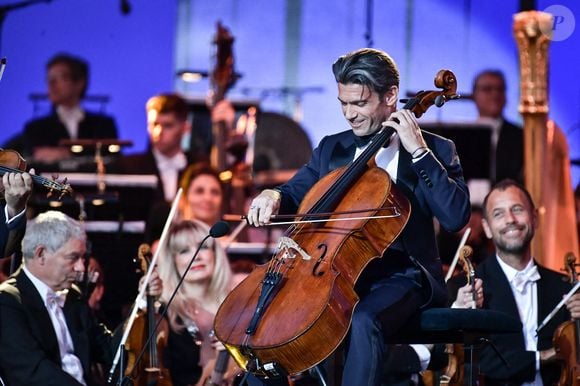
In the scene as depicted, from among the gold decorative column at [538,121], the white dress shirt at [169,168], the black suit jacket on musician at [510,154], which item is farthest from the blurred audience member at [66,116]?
the gold decorative column at [538,121]

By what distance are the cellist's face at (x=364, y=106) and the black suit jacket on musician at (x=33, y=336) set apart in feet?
5.23

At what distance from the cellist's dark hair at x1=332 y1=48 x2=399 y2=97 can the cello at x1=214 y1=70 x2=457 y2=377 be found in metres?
0.13

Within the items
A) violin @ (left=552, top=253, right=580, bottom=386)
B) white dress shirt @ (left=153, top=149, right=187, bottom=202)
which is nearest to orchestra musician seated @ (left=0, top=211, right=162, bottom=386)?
violin @ (left=552, top=253, right=580, bottom=386)

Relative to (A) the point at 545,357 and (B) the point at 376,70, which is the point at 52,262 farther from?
(A) the point at 545,357

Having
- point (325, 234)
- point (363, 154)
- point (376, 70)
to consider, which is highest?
point (376, 70)

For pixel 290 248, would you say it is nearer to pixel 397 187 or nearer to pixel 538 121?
pixel 397 187

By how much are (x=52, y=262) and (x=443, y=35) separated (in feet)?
14.1

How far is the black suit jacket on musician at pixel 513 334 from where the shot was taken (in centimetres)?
490

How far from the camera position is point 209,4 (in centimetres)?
884

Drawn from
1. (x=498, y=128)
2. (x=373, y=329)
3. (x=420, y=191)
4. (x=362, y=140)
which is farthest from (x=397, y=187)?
(x=498, y=128)

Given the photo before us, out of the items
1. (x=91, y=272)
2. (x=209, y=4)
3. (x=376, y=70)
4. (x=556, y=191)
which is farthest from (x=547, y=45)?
(x=209, y=4)

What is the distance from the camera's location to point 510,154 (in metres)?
7.79

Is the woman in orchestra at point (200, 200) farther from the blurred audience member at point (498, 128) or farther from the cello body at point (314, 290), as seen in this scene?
the cello body at point (314, 290)

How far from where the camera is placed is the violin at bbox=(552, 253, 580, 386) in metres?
4.71
